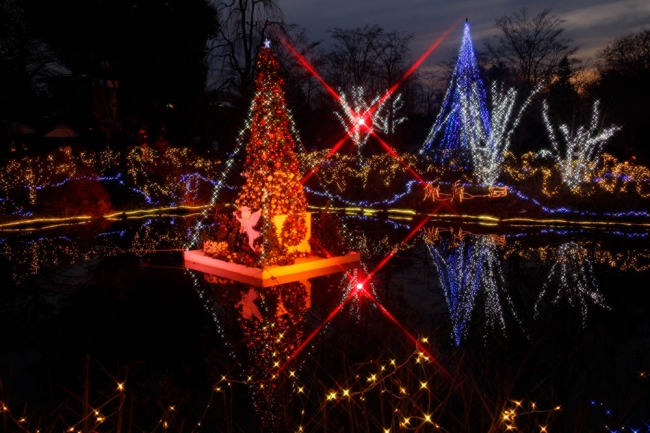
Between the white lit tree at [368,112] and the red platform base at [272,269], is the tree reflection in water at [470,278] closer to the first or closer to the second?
the red platform base at [272,269]

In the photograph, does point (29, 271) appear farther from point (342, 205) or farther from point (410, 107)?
point (410, 107)

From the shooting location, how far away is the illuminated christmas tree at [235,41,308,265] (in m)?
9.80

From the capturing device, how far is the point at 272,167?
988cm

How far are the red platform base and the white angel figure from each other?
0.61m

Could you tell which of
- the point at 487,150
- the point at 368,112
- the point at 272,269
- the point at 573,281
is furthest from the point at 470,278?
the point at 368,112

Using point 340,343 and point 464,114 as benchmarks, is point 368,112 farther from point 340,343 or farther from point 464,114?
point 340,343

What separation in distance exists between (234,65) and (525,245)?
792 inches

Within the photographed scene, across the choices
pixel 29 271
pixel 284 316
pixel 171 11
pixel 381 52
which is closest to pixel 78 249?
pixel 29 271

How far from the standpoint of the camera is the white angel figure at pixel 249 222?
9.96 m

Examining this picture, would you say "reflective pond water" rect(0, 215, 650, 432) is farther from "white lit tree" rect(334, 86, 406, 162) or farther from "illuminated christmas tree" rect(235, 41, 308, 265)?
"white lit tree" rect(334, 86, 406, 162)

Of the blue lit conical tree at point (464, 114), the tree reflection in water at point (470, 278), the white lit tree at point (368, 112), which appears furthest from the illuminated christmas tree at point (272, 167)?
the white lit tree at point (368, 112)

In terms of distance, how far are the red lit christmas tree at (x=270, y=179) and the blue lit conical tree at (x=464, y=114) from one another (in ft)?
36.4

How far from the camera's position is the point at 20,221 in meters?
16.3

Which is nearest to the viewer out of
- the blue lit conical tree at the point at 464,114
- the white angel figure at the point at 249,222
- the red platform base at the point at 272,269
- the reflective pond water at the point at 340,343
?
the reflective pond water at the point at 340,343
